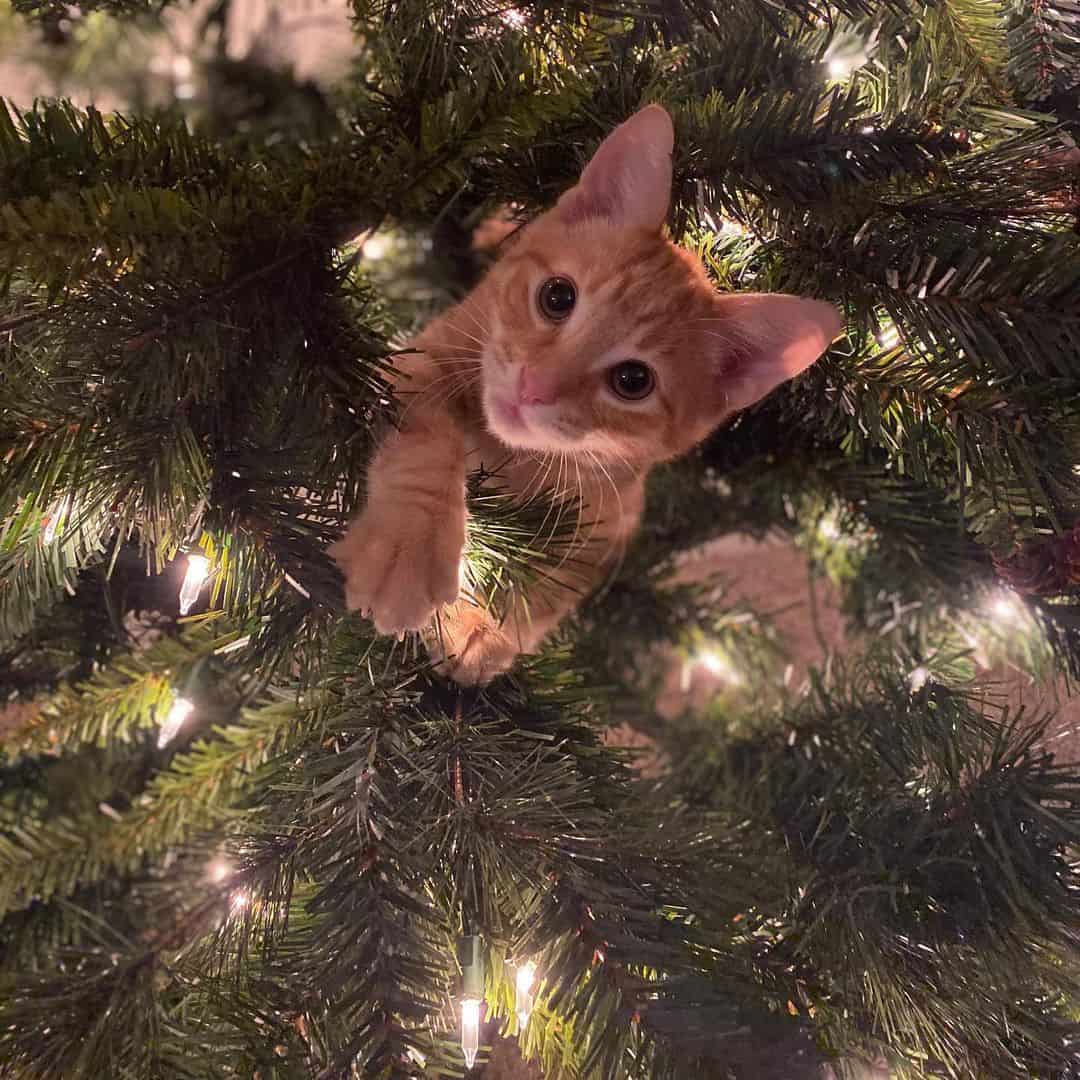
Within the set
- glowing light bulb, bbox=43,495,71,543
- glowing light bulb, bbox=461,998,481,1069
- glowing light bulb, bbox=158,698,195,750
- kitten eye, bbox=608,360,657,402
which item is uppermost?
glowing light bulb, bbox=43,495,71,543

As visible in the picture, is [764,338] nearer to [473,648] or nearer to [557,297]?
[557,297]

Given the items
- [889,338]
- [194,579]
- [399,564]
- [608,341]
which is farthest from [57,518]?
[889,338]

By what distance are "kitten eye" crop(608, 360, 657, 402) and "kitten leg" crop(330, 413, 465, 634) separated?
237 millimetres

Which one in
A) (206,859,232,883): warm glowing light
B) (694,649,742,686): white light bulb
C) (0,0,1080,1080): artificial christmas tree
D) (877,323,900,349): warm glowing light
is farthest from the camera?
(694,649,742,686): white light bulb

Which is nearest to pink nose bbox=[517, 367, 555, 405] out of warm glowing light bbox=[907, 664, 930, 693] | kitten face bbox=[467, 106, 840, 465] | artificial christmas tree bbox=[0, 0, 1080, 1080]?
kitten face bbox=[467, 106, 840, 465]

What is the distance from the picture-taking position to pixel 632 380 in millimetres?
792

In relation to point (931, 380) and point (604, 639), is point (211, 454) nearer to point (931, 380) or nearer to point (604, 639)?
point (931, 380)

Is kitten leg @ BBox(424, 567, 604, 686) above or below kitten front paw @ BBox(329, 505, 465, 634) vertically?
below

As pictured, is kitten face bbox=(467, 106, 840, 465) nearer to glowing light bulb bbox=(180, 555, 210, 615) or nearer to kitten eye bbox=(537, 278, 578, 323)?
kitten eye bbox=(537, 278, 578, 323)

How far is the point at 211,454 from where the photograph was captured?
0.51 meters

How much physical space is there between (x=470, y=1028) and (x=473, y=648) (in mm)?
264

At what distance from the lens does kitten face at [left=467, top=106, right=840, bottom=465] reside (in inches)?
28.8

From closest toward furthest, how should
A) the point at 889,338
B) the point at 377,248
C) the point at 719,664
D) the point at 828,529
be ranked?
the point at 889,338
the point at 377,248
the point at 828,529
the point at 719,664

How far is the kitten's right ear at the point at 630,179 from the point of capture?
57cm
